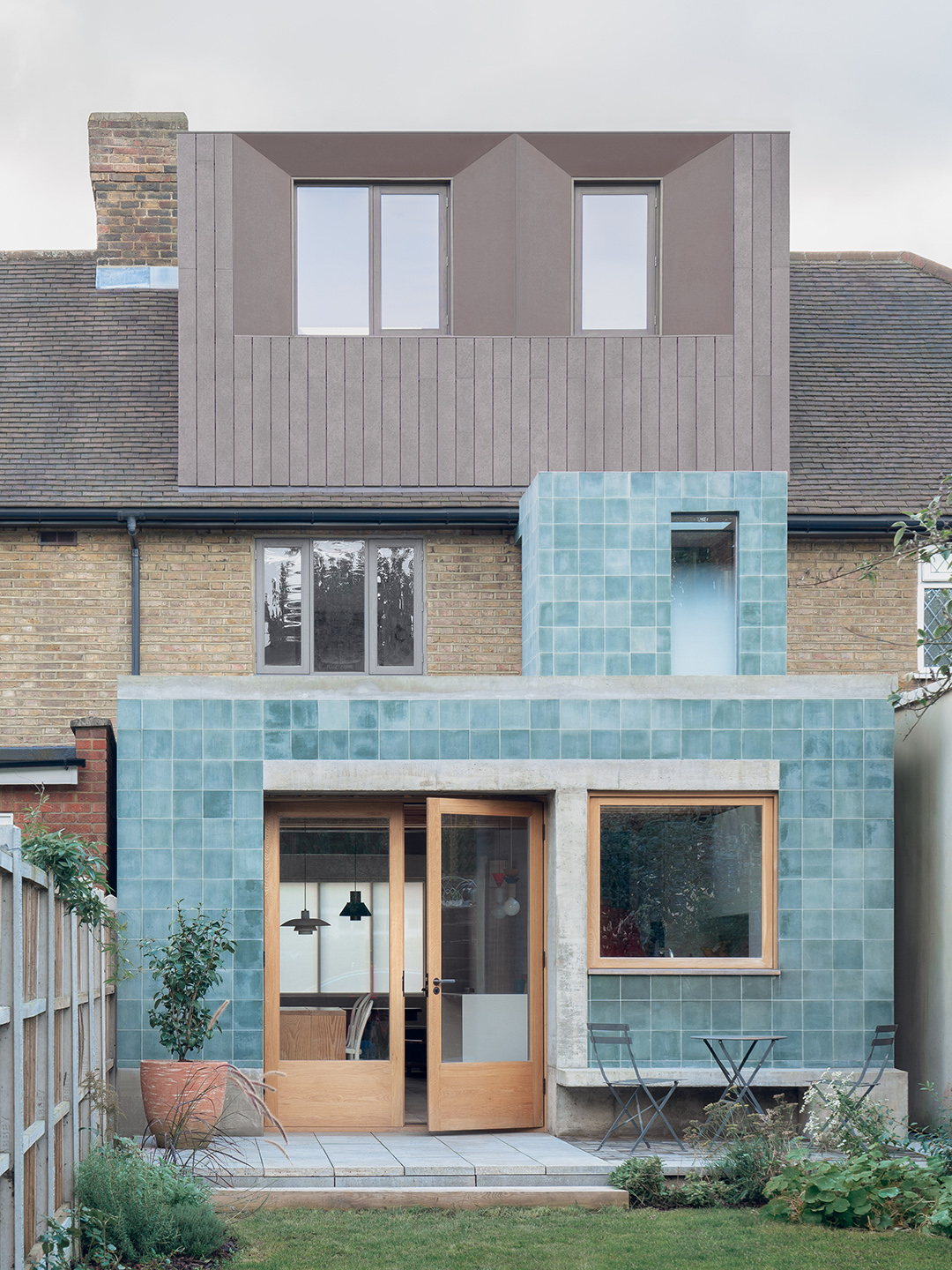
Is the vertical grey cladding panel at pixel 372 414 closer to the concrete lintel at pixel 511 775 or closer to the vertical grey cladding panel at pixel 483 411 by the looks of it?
the vertical grey cladding panel at pixel 483 411

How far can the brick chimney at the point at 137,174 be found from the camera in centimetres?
1575

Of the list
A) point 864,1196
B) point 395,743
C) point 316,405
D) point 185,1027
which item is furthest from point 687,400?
point 864,1196

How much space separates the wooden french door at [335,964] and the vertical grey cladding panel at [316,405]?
12.4 feet

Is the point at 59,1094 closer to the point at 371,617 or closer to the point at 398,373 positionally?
the point at 371,617

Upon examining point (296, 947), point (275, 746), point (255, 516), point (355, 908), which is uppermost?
point (255, 516)

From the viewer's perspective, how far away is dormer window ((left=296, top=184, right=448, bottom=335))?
13.6m

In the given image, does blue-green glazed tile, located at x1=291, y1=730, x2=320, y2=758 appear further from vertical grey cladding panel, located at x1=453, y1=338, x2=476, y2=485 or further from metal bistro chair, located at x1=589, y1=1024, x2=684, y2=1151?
vertical grey cladding panel, located at x1=453, y1=338, x2=476, y2=485

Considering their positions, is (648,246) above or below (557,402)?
above

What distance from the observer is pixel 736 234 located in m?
13.7

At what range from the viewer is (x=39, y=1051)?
5852 mm

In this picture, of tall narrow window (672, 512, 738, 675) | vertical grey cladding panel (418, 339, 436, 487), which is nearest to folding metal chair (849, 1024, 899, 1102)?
tall narrow window (672, 512, 738, 675)

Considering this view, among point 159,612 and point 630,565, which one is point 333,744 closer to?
point 630,565

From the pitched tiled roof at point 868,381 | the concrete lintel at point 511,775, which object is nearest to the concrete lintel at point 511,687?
the concrete lintel at point 511,775

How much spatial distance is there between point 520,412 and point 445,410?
72 cm
